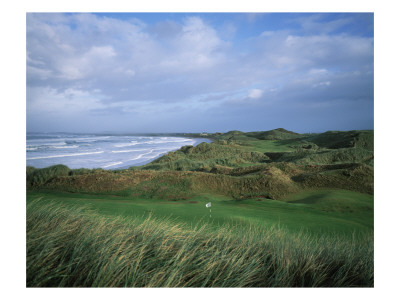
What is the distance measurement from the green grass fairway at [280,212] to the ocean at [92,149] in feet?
2.99

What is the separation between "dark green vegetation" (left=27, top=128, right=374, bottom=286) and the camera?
200 centimetres

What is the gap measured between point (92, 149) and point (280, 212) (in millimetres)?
5438

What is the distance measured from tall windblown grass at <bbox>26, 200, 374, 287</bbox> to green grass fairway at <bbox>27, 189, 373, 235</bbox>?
1353 mm

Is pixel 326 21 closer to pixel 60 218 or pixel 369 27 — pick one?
pixel 369 27

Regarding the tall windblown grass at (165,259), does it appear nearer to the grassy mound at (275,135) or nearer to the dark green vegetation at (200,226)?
the dark green vegetation at (200,226)

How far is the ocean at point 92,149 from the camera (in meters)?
4.60

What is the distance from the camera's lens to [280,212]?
4.93m

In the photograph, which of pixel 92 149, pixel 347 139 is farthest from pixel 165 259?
pixel 347 139

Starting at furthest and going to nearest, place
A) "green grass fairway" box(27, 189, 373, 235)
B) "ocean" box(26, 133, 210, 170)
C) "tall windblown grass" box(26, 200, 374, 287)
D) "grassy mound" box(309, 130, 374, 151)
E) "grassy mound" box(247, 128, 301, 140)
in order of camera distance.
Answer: "grassy mound" box(247, 128, 301, 140)
"grassy mound" box(309, 130, 374, 151)
"ocean" box(26, 133, 210, 170)
"green grass fairway" box(27, 189, 373, 235)
"tall windblown grass" box(26, 200, 374, 287)

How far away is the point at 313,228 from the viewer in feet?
13.2

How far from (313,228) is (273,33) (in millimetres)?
3576

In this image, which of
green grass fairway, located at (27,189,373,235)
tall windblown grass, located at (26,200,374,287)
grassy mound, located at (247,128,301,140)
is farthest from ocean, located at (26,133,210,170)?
grassy mound, located at (247,128,301,140)

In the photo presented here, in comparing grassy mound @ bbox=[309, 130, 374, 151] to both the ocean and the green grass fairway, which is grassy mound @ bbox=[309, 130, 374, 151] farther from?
the ocean
